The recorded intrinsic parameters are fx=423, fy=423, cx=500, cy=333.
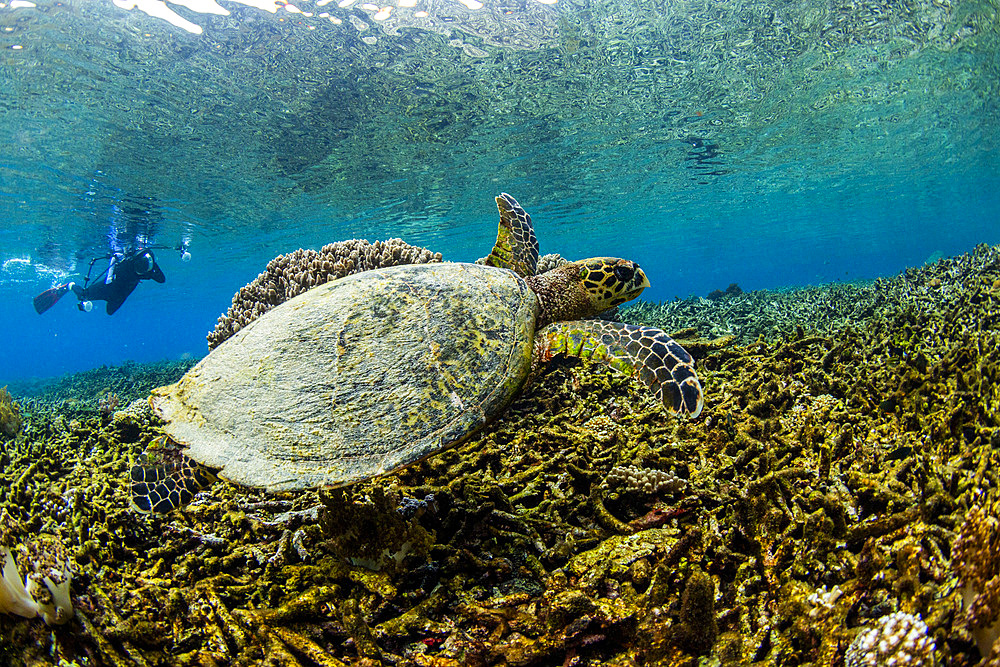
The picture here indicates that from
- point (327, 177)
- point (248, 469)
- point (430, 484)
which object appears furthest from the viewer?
point (327, 177)

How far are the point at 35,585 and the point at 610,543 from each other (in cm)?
245

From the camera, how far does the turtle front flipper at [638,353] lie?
2.36 metres

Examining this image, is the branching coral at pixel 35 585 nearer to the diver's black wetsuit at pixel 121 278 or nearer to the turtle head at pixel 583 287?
the turtle head at pixel 583 287

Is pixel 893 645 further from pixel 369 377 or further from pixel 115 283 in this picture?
pixel 115 283

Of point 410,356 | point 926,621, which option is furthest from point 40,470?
point 926,621

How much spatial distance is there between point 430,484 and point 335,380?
0.88 m

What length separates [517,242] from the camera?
3926 mm

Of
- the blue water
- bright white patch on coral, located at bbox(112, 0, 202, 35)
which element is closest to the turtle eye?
the blue water

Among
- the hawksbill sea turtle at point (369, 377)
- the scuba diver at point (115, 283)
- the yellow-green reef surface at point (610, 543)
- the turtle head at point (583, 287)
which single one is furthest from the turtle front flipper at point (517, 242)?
the scuba diver at point (115, 283)

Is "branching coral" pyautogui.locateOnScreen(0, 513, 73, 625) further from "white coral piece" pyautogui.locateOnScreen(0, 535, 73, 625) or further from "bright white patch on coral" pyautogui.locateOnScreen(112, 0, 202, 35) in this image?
"bright white patch on coral" pyautogui.locateOnScreen(112, 0, 202, 35)

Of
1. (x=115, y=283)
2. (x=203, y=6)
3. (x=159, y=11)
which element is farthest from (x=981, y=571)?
(x=115, y=283)

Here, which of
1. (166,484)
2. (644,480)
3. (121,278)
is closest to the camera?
(644,480)

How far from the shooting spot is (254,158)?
12.7 metres

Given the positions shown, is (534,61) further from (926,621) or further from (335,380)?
(926,621)
